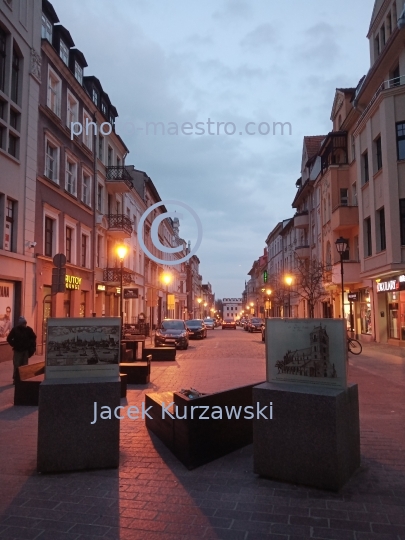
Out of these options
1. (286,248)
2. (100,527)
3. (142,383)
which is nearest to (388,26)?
(142,383)

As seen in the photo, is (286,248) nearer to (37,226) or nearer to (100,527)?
(37,226)

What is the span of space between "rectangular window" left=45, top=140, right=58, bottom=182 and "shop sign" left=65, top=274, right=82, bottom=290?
15.9ft

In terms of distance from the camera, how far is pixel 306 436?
4789mm

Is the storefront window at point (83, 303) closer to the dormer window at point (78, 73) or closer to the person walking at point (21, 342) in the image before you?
the dormer window at point (78, 73)

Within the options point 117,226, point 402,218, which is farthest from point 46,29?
point 402,218

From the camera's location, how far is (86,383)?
528cm

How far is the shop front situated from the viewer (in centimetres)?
2230

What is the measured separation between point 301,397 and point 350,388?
70 centimetres

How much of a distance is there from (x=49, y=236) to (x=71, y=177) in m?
4.45

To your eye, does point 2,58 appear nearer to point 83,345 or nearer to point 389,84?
point 83,345

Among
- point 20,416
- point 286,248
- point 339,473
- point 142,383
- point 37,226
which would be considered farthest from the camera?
point 286,248

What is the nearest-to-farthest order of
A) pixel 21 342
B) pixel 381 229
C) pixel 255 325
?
pixel 21 342
pixel 381 229
pixel 255 325

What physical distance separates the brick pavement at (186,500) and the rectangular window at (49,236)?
1608cm

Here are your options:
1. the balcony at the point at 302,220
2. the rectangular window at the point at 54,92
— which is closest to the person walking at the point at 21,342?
the rectangular window at the point at 54,92
